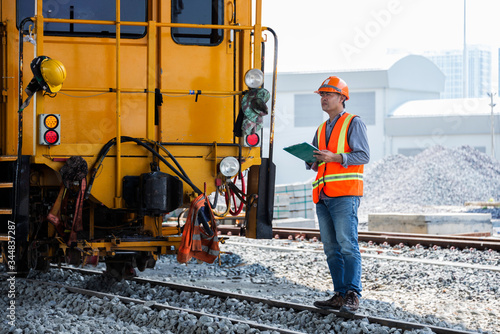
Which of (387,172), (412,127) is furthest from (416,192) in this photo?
(412,127)

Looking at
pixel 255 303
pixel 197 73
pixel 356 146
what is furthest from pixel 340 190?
pixel 197 73

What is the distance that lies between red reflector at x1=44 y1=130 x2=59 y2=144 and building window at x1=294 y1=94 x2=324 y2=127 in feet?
105

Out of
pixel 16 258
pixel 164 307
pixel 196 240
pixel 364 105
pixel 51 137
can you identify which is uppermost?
pixel 364 105

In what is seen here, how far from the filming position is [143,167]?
6219mm

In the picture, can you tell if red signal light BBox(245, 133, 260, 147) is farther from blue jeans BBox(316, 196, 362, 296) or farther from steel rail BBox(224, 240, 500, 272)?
steel rail BBox(224, 240, 500, 272)

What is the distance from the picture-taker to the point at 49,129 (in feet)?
19.3

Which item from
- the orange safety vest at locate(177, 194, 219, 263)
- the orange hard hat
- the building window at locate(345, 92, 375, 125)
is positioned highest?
the building window at locate(345, 92, 375, 125)

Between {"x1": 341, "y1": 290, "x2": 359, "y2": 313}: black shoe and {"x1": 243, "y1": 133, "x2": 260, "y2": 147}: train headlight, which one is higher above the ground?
{"x1": 243, "y1": 133, "x2": 260, "y2": 147}: train headlight

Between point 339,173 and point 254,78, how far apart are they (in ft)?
4.78

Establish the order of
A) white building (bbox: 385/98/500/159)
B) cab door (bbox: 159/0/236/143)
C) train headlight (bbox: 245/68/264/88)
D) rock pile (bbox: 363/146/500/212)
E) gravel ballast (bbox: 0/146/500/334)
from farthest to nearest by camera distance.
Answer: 1. white building (bbox: 385/98/500/159)
2. rock pile (bbox: 363/146/500/212)
3. cab door (bbox: 159/0/236/143)
4. train headlight (bbox: 245/68/264/88)
5. gravel ballast (bbox: 0/146/500/334)

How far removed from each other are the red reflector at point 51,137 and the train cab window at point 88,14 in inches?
44.7

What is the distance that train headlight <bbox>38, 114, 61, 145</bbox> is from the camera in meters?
5.87

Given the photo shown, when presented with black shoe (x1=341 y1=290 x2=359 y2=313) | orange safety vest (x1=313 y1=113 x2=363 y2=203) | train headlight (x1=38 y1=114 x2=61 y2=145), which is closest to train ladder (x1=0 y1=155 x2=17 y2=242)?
train headlight (x1=38 y1=114 x2=61 y2=145)

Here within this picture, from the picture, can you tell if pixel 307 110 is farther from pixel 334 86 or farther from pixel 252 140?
pixel 334 86
